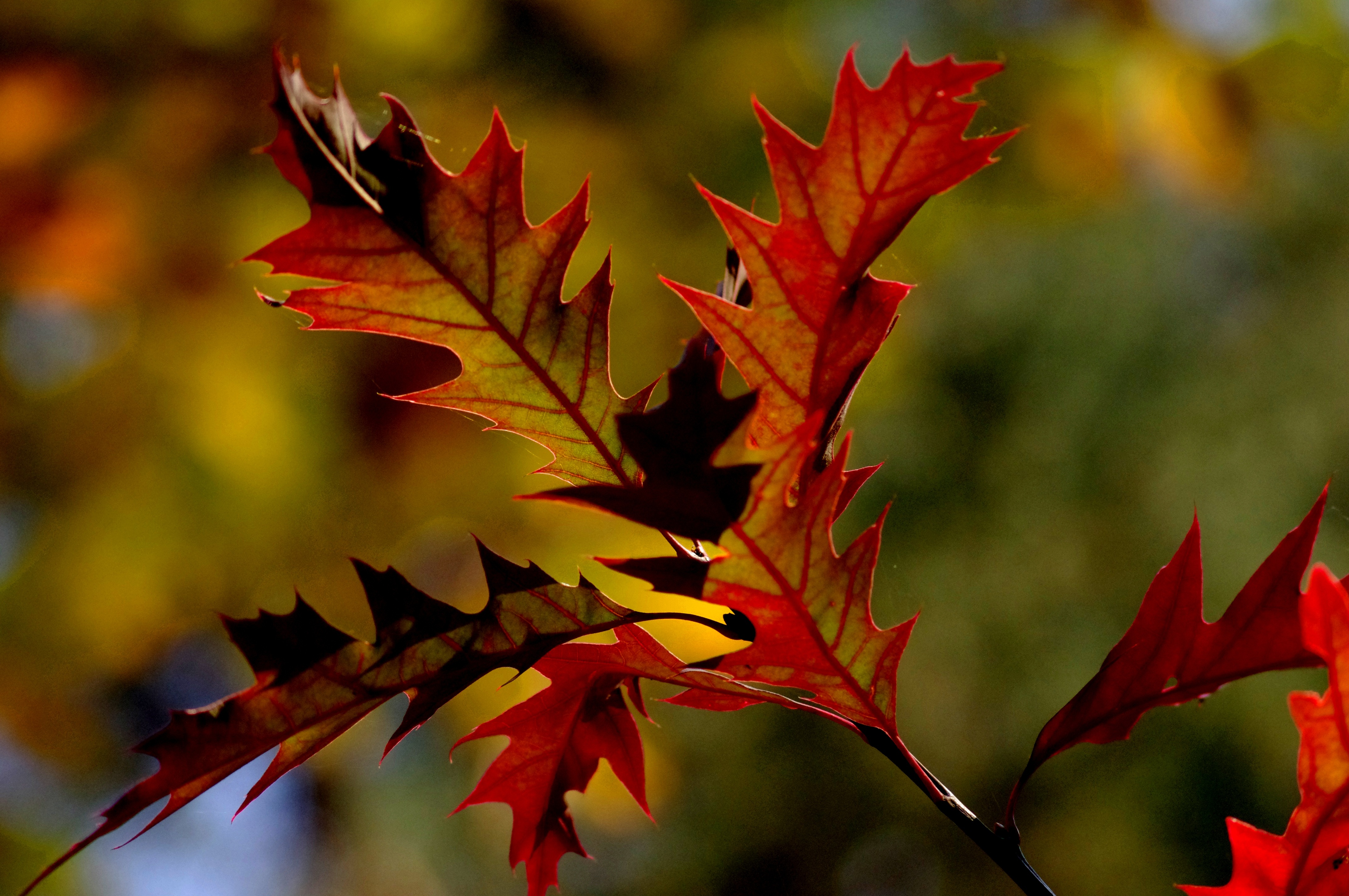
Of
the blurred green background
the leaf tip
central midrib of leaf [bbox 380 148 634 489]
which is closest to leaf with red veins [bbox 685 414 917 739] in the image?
central midrib of leaf [bbox 380 148 634 489]

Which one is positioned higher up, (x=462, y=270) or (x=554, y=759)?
(x=462, y=270)

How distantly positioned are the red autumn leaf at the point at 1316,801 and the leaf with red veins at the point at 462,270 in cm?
26

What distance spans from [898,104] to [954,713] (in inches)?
157

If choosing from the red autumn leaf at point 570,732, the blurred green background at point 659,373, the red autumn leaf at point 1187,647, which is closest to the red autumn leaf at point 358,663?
the red autumn leaf at point 570,732

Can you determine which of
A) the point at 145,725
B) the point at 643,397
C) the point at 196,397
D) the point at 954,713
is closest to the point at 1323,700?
the point at 643,397

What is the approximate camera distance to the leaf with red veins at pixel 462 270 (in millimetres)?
380

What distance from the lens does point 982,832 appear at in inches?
15.6

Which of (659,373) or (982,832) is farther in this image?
(659,373)

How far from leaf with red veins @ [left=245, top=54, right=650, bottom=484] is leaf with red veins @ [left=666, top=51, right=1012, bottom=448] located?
0.06 metres

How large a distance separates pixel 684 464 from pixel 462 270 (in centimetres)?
14

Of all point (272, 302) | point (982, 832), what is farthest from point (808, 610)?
point (272, 302)

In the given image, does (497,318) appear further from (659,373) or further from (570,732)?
(659,373)

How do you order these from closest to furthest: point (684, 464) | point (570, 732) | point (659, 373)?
point (684, 464), point (570, 732), point (659, 373)

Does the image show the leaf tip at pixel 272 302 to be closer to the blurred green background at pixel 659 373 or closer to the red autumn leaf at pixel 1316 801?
the red autumn leaf at pixel 1316 801
